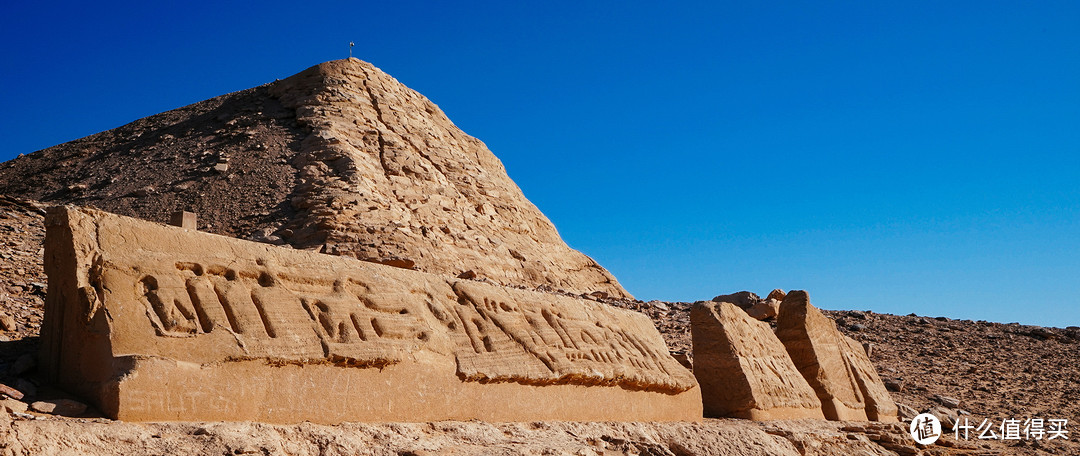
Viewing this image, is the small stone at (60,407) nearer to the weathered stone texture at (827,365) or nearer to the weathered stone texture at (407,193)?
the weathered stone texture at (827,365)

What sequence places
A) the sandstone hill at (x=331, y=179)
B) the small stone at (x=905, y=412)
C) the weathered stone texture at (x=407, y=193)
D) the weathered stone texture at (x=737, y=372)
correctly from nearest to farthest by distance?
the weathered stone texture at (x=737, y=372), the small stone at (x=905, y=412), the weathered stone texture at (x=407, y=193), the sandstone hill at (x=331, y=179)

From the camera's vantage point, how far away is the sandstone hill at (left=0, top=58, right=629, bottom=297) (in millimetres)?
18516

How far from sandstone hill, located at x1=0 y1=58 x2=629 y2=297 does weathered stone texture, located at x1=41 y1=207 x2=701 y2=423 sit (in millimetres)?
11028

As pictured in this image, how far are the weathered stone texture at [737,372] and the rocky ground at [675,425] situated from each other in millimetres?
218

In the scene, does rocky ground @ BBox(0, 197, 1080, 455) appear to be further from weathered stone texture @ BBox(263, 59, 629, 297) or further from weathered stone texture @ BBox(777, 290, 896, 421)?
weathered stone texture @ BBox(263, 59, 629, 297)

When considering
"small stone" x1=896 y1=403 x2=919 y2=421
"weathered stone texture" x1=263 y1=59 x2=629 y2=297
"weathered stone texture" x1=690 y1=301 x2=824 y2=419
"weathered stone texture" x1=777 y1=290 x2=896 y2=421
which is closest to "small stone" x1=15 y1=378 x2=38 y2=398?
"weathered stone texture" x1=690 y1=301 x2=824 y2=419

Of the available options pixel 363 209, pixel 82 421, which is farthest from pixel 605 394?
pixel 363 209

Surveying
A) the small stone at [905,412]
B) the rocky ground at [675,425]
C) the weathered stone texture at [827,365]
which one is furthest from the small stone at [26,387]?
the small stone at [905,412]

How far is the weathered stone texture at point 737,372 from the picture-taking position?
6.81m

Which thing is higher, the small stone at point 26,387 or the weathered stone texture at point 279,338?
the weathered stone texture at point 279,338

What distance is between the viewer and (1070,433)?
10125 mm

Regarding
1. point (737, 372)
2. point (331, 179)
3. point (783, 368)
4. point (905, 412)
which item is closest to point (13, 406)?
point (737, 372)

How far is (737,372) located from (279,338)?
12.9 feet

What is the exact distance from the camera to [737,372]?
270 inches
